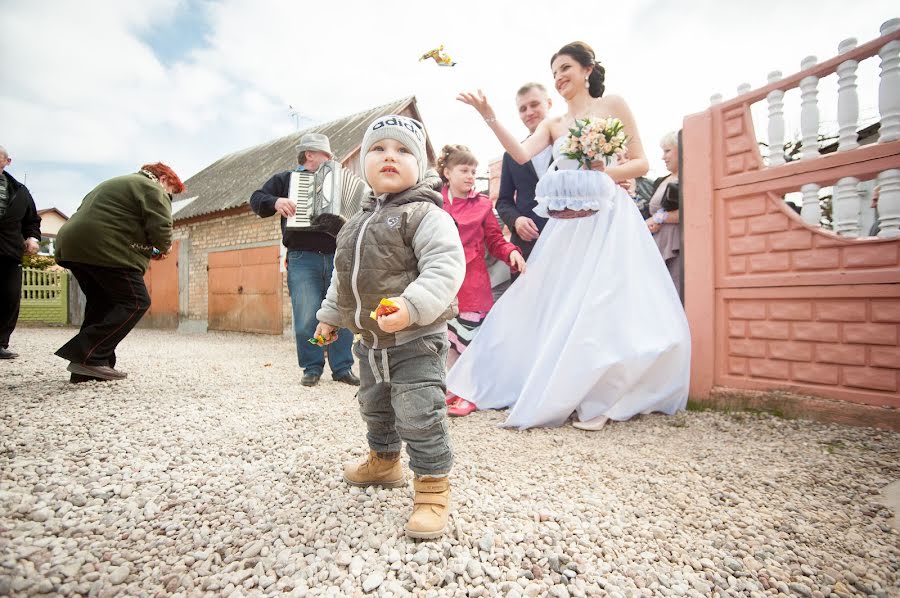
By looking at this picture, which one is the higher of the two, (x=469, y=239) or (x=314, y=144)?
(x=314, y=144)

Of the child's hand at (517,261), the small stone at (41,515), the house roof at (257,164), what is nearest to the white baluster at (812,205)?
the child's hand at (517,261)

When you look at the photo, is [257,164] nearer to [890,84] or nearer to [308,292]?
[308,292]

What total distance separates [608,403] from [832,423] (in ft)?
4.37

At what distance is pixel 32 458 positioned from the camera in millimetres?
1963

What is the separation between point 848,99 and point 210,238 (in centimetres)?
1173

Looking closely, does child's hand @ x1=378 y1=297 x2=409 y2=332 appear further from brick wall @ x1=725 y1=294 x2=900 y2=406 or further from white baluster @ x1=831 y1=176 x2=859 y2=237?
white baluster @ x1=831 y1=176 x2=859 y2=237

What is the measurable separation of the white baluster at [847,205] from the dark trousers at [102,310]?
4624mm

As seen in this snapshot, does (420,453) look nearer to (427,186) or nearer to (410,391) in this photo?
(410,391)

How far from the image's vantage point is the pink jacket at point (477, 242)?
10.1 feet

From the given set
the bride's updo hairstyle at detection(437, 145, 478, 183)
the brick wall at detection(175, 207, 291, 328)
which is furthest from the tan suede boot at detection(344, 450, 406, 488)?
the brick wall at detection(175, 207, 291, 328)

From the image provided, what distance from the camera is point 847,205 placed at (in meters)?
2.69

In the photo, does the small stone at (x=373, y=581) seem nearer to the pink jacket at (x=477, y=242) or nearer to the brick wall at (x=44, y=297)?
the pink jacket at (x=477, y=242)

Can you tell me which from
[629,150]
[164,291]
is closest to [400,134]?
[629,150]

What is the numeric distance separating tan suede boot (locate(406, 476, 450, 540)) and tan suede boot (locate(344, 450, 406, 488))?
26 cm
